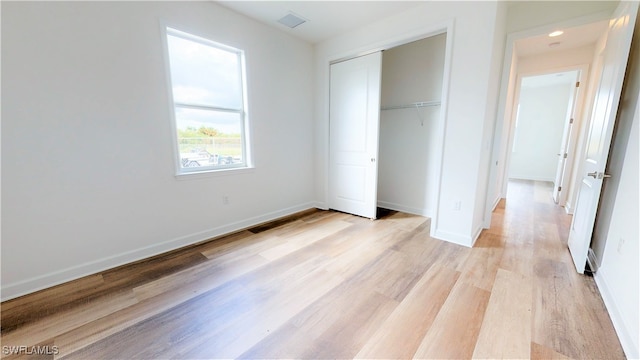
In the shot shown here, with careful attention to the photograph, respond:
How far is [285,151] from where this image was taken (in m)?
3.58

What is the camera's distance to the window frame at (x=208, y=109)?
7.80 feet

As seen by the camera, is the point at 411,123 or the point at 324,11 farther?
the point at 411,123

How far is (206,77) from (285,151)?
1369 millimetres

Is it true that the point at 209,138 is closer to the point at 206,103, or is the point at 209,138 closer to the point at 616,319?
the point at 206,103

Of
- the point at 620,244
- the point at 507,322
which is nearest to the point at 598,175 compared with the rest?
the point at 620,244

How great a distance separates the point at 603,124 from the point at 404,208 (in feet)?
7.64

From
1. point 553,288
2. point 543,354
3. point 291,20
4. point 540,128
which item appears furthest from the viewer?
point 540,128

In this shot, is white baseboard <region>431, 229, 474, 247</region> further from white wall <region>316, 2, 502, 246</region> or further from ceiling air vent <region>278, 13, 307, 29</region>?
ceiling air vent <region>278, 13, 307, 29</region>

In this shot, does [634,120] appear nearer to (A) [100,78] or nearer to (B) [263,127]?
(B) [263,127]

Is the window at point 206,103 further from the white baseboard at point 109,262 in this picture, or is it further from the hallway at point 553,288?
the hallway at point 553,288

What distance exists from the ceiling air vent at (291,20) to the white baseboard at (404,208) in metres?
2.94

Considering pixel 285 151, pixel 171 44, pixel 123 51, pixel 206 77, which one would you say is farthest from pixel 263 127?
pixel 123 51

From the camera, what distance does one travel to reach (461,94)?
2492mm

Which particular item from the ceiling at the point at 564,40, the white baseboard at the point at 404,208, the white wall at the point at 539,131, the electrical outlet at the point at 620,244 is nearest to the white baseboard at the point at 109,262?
the white baseboard at the point at 404,208
